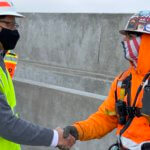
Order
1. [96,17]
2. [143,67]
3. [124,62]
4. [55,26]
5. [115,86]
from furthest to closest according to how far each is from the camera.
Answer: [55,26] < [96,17] < [124,62] < [115,86] < [143,67]

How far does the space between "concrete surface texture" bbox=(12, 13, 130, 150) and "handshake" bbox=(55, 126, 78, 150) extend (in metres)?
0.99

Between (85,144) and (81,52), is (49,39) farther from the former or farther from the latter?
(85,144)

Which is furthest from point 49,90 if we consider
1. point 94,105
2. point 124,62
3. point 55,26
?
point 55,26

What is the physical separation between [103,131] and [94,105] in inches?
47.5

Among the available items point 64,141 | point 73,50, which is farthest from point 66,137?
point 73,50

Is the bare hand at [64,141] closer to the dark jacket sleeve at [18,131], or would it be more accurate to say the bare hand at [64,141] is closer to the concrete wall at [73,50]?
the dark jacket sleeve at [18,131]

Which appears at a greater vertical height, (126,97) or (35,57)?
(126,97)

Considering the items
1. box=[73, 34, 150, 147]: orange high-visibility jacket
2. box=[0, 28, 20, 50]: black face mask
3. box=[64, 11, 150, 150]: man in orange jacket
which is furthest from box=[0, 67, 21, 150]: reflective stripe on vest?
box=[64, 11, 150, 150]: man in orange jacket

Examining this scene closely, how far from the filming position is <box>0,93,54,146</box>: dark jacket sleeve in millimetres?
3871

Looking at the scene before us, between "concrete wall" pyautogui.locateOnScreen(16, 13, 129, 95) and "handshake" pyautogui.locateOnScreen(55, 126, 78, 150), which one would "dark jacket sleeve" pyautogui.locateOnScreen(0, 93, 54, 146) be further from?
"concrete wall" pyautogui.locateOnScreen(16, 13, 129, 95)

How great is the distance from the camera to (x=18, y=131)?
3.95 m

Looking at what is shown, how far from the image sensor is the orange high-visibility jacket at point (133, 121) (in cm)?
382


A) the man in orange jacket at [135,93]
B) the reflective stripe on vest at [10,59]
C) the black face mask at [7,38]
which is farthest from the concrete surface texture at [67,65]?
the black face mask at [7,38]

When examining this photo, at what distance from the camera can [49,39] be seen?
9.12m
